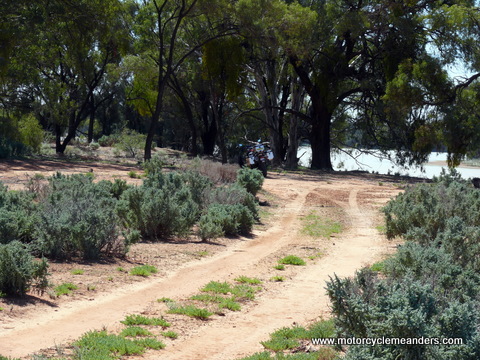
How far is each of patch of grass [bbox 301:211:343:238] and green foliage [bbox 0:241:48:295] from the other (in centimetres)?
758

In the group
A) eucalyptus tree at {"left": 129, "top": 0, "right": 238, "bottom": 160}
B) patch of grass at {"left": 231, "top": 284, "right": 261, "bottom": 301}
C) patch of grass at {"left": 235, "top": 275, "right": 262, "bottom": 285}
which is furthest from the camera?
eucalyptus tree at {"left": 129, "top": 0, "right": 238, "bottom": 160}

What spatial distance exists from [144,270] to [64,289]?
167 centimetres

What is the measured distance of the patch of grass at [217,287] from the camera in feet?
28.9

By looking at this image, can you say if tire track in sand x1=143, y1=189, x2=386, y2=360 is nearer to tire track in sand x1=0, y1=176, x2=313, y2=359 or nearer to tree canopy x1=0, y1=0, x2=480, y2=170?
tire track in sand x1=0, y1=176, x2=313, y2=359

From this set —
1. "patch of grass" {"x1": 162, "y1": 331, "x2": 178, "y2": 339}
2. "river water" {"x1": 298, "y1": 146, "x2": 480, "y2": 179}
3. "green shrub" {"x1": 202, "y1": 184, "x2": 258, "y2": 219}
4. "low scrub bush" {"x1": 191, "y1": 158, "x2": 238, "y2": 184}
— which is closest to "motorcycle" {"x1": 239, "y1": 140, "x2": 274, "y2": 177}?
"low scrub bush" {"x1": 191, "y1": 158, "x2": 238, "y2": 184}

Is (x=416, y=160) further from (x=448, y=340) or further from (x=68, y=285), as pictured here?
(x=448, y=340)

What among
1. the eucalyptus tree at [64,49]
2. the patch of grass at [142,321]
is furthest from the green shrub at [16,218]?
the eucalyptus tree at [64,49]

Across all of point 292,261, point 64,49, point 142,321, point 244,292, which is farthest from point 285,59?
point 142,321

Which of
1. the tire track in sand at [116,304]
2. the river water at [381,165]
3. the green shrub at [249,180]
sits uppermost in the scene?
the river water at [381,165]

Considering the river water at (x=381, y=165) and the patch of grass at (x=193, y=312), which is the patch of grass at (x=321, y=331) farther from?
the river water at (x=381, y=165)

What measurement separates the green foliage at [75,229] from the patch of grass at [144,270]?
80 cm

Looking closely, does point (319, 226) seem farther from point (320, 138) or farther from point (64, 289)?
point (320, 138)

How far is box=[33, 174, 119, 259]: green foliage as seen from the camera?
9859 millimetres

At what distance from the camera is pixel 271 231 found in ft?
49.4
